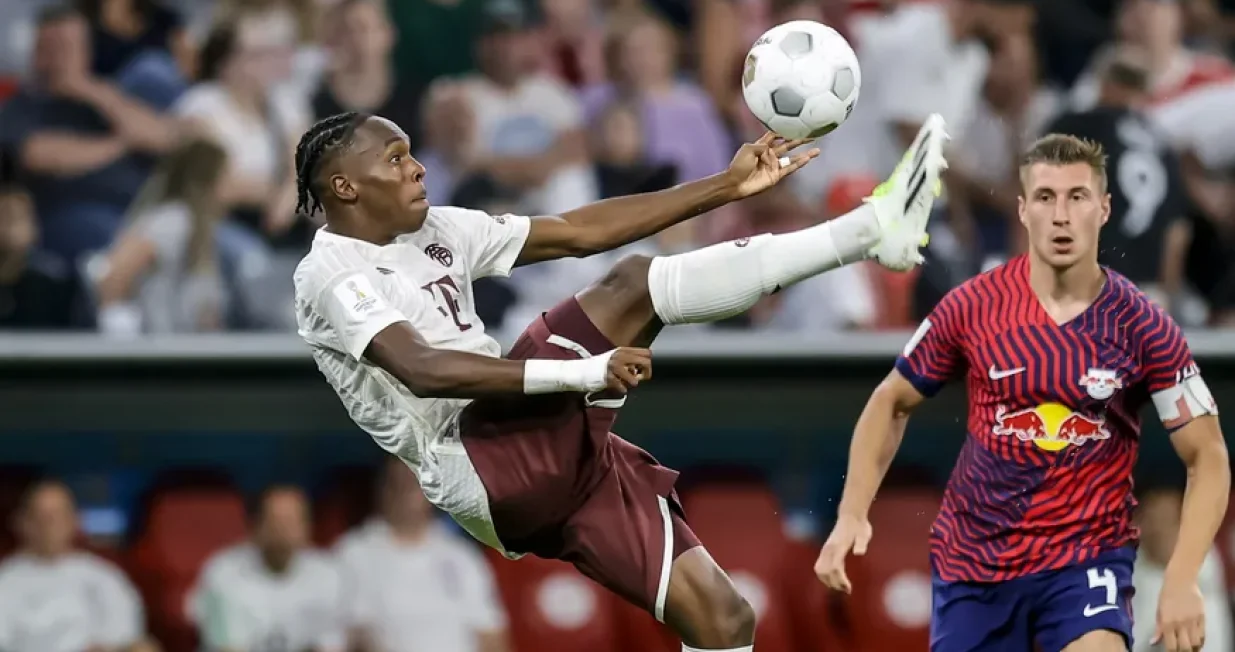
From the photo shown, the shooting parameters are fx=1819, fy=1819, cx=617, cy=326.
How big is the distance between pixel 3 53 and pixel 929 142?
6052mm

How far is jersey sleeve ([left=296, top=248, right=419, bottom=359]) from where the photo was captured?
4.76 meters

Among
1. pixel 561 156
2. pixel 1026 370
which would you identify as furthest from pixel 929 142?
pixel 561 156

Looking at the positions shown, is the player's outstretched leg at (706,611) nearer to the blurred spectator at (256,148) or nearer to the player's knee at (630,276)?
the player's knee at (630,276)

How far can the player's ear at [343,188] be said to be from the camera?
5008 mm

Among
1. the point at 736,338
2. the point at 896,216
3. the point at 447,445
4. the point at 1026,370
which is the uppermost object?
the point at 896,216

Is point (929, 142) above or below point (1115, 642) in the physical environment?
above

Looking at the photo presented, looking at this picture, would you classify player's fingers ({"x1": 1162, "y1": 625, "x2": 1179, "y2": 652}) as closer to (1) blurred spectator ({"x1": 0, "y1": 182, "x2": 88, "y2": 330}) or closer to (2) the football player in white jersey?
(2) the football player in white jersey

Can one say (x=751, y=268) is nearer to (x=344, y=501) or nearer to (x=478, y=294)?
(x=478, y=294)

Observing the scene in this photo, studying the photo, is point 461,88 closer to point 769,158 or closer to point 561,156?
point 561,156

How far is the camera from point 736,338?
8164mm

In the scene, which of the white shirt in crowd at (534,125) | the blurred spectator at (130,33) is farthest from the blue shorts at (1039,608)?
the blurred spectator at (130,33)

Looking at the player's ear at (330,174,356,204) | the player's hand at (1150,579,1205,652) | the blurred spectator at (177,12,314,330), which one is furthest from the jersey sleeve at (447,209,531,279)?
the blurred spectator at (177,12,314,330)

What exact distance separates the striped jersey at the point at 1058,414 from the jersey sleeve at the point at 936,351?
2 centimetres

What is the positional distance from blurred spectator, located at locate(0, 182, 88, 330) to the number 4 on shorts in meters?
5.00
